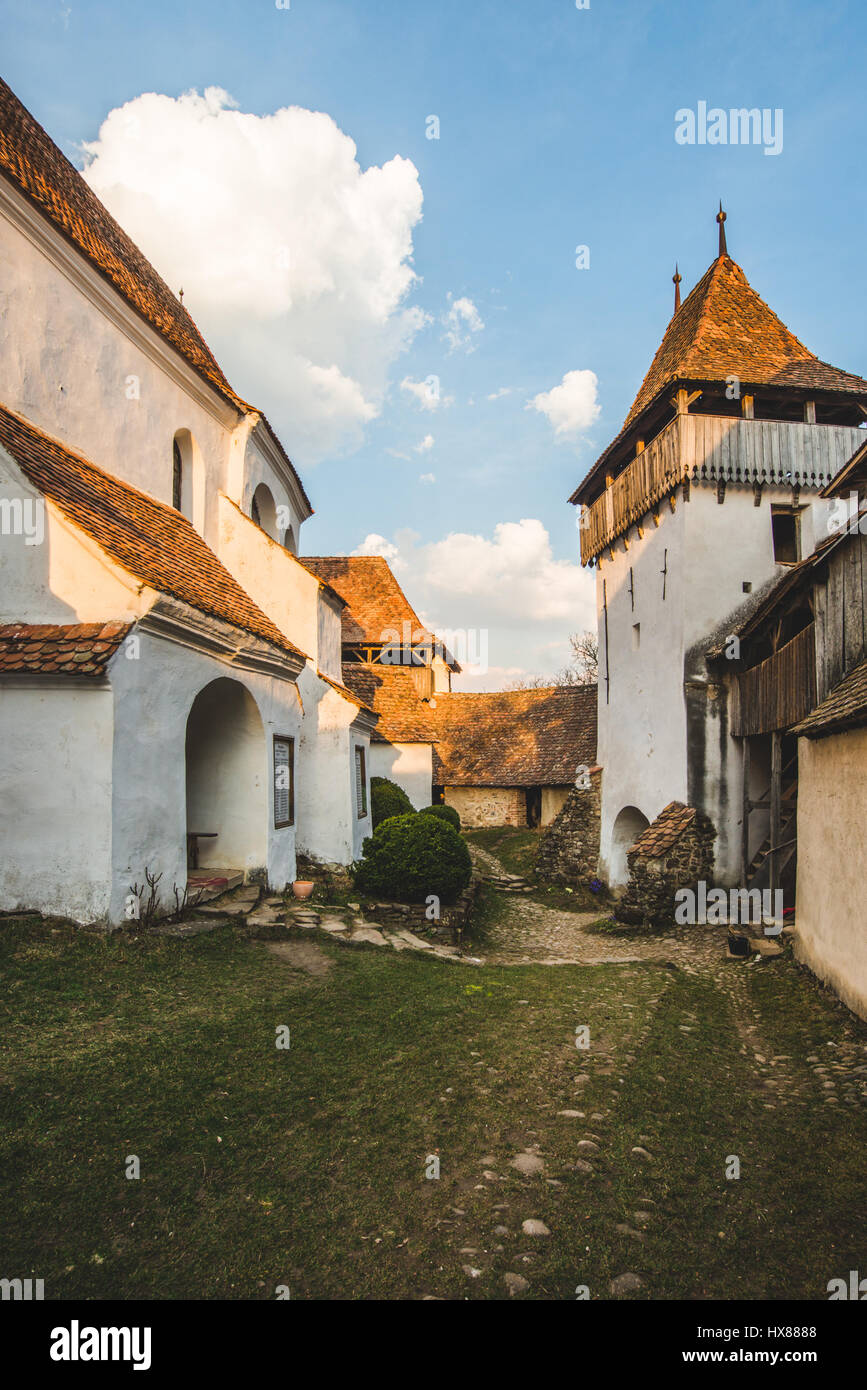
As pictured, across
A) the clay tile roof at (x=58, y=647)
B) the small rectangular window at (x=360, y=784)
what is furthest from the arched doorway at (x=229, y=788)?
the small rectangular window at (x=360, y=784)

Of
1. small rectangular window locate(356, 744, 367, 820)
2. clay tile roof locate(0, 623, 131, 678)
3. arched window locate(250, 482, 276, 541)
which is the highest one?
arched window locate(250, 482, 276, 541)

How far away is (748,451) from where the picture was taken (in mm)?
14648

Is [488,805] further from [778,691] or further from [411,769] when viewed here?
[778,691]

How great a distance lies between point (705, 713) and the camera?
14.0 meters

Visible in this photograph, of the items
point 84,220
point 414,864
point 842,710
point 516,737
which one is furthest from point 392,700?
point 842,710

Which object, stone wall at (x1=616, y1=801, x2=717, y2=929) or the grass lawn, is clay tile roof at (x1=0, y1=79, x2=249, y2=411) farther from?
stone wall at (x1=616, y1=801, x2=717, y2=929)

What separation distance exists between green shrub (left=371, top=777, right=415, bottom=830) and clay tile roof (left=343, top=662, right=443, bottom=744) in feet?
13.2

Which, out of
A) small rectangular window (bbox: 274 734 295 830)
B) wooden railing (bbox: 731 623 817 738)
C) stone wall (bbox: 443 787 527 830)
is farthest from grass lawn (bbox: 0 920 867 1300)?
stone wall (bbox: 443 787 527 830)

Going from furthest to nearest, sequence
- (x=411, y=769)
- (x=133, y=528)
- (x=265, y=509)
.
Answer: (x=411, y=769)
(x=265, y=509)
(x=133, y=528)

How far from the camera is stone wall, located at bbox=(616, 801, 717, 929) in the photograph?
13.1 m

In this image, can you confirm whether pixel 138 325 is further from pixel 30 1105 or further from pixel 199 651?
pixel 30 1105

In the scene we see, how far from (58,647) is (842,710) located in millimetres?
8160

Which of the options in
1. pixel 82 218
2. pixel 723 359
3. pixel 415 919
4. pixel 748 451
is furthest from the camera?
pixel 723 359
